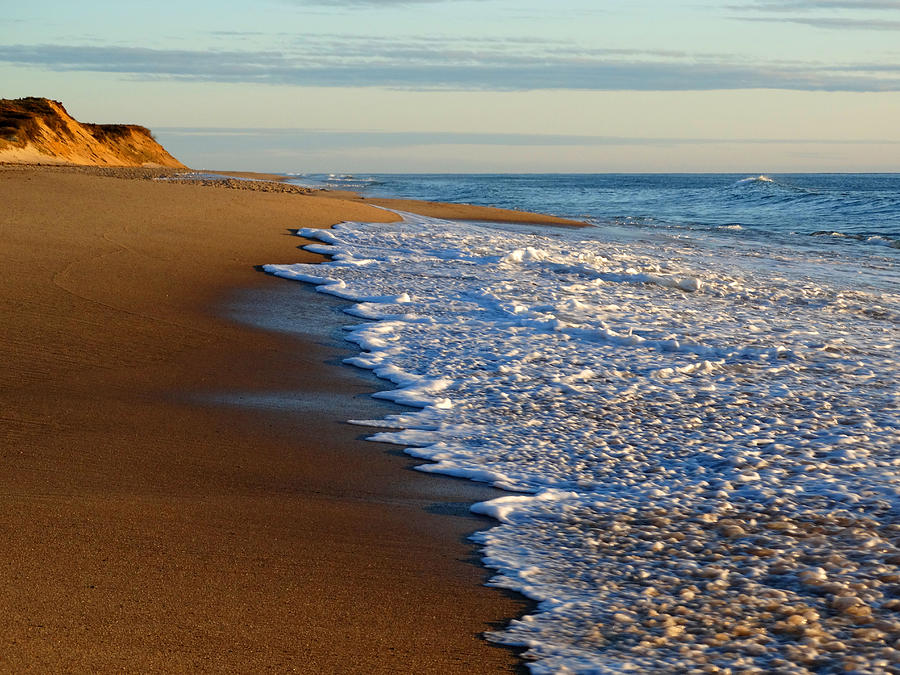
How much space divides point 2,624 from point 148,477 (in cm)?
146

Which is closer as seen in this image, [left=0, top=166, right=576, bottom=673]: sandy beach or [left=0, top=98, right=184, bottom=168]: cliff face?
[left=0, top=166, right=576, bottom=673]: sandy beach

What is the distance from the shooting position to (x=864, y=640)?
116 inches

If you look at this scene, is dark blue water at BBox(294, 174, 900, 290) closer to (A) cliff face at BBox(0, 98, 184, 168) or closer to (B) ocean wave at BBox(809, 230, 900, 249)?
(B) ocean wave at BBox(809, 230, 900, 249)

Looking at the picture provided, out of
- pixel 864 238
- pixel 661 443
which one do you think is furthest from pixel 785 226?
pixel 661 443

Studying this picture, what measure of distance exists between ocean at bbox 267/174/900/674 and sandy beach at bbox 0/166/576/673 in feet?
1.05

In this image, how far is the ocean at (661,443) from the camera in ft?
10.1

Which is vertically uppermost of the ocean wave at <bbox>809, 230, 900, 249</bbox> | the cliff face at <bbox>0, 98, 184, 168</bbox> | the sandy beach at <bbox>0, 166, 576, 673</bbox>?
the cliff face at <bbox>0, 98, 184, 168</bbox>

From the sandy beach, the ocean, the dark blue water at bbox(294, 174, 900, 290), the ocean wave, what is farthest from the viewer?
the ocean wave

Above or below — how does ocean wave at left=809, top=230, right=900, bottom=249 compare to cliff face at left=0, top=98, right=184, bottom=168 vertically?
below

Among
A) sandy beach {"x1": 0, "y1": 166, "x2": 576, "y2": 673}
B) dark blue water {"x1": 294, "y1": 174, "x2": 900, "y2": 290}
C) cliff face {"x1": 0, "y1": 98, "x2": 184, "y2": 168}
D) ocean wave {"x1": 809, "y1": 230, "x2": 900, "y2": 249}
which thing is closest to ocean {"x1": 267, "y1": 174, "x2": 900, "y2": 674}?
sandy beach {"x1": 0, "y1": 166, "x2": 576, "y2": 673}

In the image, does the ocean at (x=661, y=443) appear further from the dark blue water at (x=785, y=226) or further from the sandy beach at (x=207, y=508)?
the dark blue water at (x=785, y=226)

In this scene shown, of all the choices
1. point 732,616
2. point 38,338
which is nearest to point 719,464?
point 732,616

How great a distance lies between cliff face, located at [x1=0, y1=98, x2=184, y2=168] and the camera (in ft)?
154

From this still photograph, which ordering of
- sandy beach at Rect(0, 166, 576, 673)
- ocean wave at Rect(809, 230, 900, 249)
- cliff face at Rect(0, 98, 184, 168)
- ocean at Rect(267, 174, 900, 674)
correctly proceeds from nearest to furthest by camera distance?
1. sandy beach at Rect(0, 166, 576, 673)
2. ocean at Rect(267, 174, 900, 674)
3. ocean wave at Rect(809, 230, 900, 249)
4. cliff face at Rect(0, 98, 184, 168)
